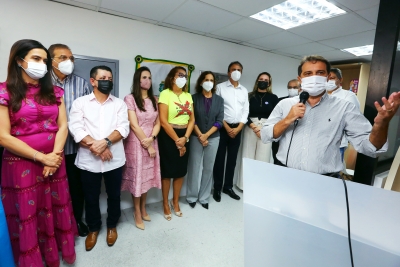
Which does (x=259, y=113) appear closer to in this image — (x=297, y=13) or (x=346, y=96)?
(x=346, y=96)

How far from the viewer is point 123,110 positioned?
210 cm

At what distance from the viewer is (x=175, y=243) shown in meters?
2.15

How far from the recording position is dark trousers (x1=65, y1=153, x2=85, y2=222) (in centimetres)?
206

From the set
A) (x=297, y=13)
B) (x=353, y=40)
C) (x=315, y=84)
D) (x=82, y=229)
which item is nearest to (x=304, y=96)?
(x=315, y=84)

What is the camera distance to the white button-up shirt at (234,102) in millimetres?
3037

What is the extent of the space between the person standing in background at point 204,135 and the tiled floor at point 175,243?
0.30m

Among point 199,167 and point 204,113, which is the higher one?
point 204,113

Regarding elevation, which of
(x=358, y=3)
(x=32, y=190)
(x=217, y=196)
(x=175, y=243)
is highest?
(x=358, y=3)

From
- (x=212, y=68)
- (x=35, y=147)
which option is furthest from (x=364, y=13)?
(x=35, y=147)

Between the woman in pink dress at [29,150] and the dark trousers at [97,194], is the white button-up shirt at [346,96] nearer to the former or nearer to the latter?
the dark trousers at [97,194]

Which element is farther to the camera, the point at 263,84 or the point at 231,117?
the point at 263,84

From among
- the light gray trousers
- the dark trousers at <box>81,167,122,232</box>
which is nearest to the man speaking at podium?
A: the light gray trousers

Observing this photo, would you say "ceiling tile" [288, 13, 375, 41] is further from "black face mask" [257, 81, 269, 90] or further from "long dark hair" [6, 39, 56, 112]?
"long dark hair" [6, 39, 56, 112]

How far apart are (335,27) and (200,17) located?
1.75 meters
